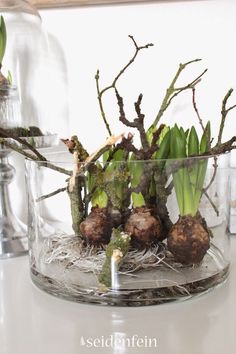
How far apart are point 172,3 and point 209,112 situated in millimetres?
177

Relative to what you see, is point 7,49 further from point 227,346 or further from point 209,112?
point 227,346

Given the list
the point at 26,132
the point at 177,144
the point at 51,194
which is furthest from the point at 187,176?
the point at 26,132

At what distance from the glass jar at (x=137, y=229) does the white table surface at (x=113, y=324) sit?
2 cm

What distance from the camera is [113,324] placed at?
17.2 inches

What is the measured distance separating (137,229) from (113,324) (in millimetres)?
97

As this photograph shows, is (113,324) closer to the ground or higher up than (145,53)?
closer to the ground

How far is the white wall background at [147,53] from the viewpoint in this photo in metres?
0.72

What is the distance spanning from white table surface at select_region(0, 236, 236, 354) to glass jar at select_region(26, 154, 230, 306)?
0.6 inches

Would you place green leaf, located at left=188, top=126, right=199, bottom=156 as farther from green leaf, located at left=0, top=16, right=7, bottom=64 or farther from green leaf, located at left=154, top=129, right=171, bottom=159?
green leaf, located at left=0, top=16, right=7, bottom=64

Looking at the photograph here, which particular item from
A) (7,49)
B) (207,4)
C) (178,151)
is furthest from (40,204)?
(207,4)

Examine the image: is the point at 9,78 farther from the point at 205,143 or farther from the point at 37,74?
the point at 205,143

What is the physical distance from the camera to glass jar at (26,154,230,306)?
47cm

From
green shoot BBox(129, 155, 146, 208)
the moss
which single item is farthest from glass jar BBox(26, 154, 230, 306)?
the moss

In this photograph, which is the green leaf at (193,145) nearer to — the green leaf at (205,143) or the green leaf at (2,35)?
the green leaf at (205,143)
